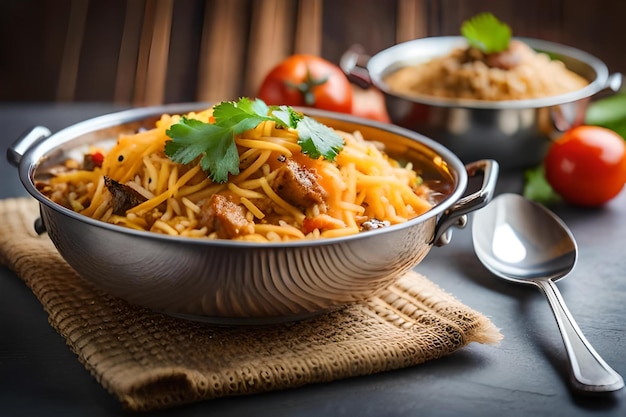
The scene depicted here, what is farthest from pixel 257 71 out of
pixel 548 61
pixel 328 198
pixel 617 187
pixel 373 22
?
pixel 328 198

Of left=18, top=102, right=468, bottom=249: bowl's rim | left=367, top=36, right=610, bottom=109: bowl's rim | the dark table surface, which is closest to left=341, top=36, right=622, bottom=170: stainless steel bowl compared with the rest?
left=367, top=36, right=610, bottom=109: bowl's rim

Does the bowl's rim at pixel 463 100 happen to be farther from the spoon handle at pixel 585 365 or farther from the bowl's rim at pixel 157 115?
the spoon handle at pixel 585 365

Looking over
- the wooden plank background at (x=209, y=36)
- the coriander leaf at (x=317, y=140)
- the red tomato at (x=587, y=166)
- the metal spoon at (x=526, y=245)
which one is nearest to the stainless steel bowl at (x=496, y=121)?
the red tomato at (x=587, y=166)

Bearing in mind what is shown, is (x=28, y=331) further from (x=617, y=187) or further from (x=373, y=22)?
(x=373, y=22)

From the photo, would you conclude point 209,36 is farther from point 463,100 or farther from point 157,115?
point 157,115

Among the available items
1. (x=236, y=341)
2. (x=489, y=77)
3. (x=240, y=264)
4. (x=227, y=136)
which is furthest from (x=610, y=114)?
(x=240, y=264)
